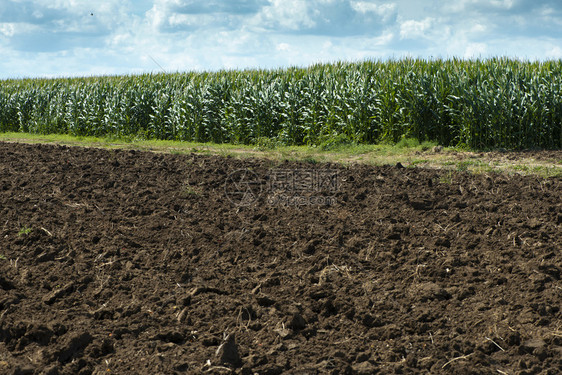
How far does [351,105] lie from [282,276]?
1133cm

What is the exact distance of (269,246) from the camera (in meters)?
5.82

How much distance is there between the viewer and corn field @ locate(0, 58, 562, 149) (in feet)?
45.3

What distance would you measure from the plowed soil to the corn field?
5465 mm

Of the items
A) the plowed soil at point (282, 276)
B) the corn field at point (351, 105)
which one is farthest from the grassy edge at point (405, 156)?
the plowed soil at point (282, 276)

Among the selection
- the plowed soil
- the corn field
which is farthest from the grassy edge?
the plowed soil

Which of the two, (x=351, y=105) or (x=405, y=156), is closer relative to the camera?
(x=405, y=156)

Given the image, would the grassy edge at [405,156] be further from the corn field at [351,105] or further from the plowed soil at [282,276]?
the plowed soil at [282,276]

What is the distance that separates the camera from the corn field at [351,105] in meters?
13.8

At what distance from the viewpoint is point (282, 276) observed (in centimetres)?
510

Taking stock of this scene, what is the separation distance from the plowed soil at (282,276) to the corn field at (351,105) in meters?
5.47

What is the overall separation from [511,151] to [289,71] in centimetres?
811

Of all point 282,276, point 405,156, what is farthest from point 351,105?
point 282,276

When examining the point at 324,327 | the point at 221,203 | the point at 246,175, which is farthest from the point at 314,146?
the point at 324,327

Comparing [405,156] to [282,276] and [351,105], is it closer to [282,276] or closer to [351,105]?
[351,105]
